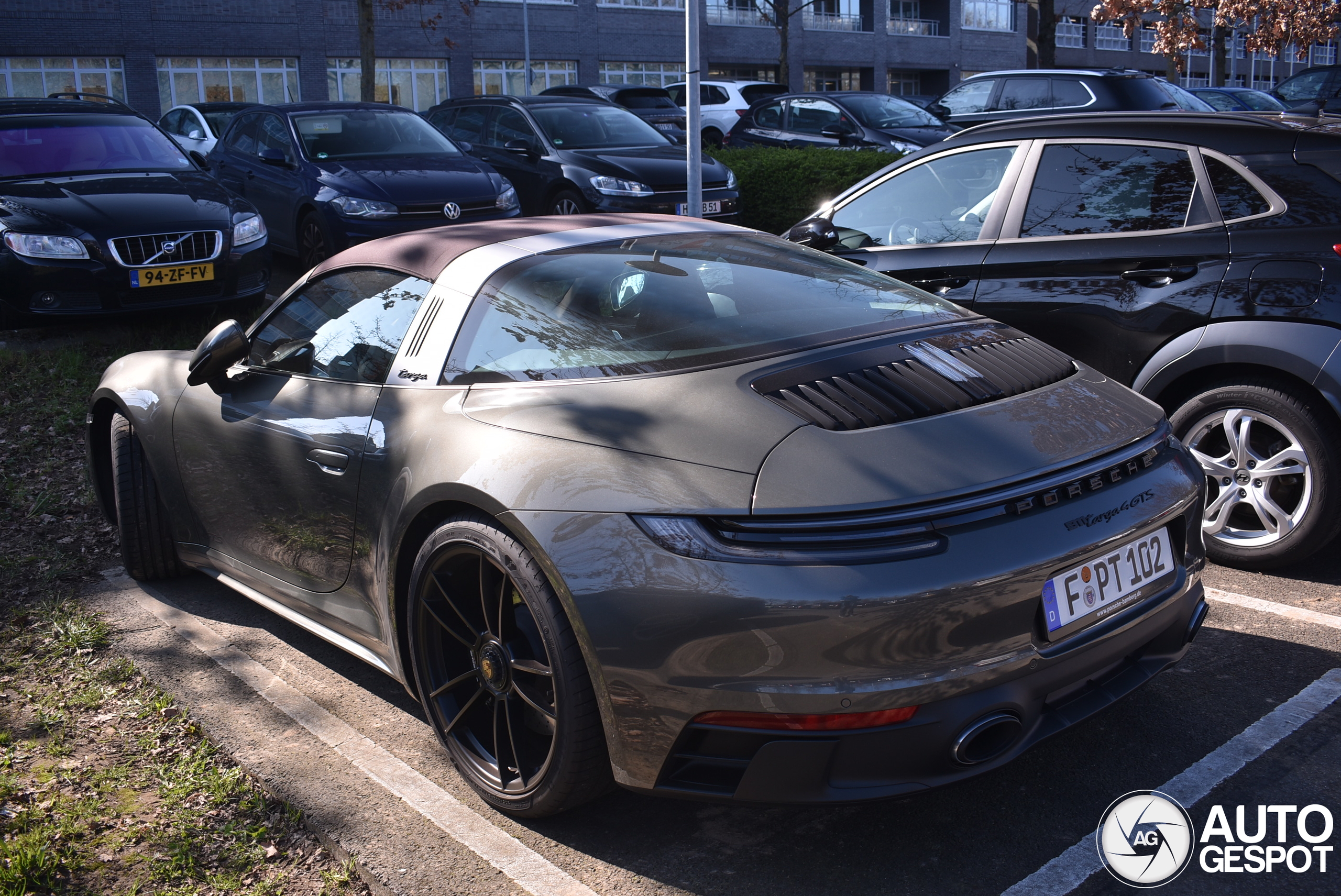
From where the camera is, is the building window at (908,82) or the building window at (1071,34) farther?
the building window at (1071,34)

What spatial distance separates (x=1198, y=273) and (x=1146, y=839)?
97.6 inches

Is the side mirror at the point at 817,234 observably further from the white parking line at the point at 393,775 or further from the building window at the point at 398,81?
the building window at the point at 398,81

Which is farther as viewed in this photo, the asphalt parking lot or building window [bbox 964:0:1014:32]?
building window [bbox 964:0:1014:32]

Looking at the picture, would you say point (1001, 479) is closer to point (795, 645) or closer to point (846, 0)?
point (795, 645)

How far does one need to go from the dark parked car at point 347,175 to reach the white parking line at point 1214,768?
6930 mm

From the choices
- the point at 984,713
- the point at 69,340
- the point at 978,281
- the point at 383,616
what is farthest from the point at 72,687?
the point at 69,340

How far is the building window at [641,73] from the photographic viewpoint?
41469 millimetres

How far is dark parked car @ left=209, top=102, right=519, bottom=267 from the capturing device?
353 inches

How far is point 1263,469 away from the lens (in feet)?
13.4

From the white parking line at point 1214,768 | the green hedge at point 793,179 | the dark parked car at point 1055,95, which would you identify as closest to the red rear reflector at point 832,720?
the white parking line at point 1214,768

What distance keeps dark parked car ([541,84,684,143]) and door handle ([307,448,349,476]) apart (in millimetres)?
13788

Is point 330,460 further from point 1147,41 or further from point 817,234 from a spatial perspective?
point 1147,41

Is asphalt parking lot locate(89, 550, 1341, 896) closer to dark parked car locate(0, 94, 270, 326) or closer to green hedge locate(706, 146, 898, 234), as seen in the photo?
dark parked car locate(0, 94, 270, 326)

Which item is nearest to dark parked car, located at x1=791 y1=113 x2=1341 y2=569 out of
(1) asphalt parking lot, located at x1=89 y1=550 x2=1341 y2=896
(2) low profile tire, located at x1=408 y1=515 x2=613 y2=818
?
(1) asphalt parking lot, located at x1=89 y1=550 x2=1341 y2=896
